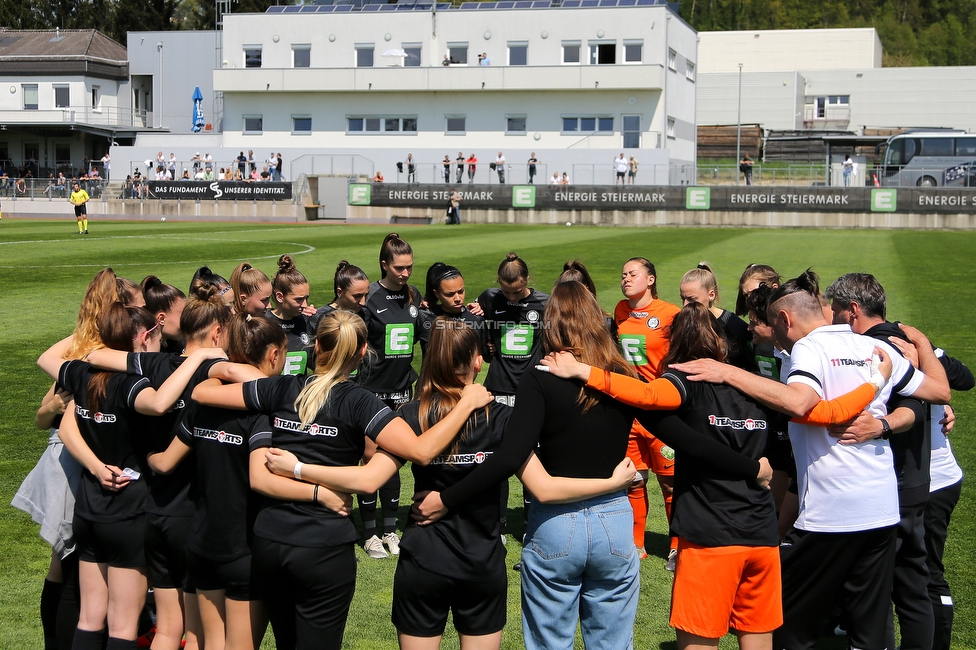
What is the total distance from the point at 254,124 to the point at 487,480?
60.0 meters

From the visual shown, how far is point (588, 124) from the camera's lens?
57.0 meters

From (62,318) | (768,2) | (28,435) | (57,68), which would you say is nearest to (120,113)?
(57,68)

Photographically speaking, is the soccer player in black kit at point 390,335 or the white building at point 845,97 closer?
the soccer player in black kit at point 390,335

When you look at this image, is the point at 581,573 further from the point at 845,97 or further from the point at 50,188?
the point at 845,97

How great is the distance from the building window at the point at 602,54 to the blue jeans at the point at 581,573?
182 ft

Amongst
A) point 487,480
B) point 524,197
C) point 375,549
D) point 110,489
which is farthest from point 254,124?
point 487,480

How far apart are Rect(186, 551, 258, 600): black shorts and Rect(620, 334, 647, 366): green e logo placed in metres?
3.46

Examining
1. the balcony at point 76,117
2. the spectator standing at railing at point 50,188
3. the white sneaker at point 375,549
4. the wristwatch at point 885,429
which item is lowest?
the white sneaker at point 375,549

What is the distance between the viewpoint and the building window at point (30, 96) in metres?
65.4

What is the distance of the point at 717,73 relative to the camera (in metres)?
82.1

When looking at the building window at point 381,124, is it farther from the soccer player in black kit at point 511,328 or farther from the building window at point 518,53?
the soccer player in black kit at point 511,328

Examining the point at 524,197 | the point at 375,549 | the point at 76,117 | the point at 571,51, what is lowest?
the point at 375,549

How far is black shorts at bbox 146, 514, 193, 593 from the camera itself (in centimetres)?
443

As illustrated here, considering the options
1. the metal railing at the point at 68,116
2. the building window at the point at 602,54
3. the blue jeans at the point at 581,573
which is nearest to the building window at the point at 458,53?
the building window at the point at 602,54
